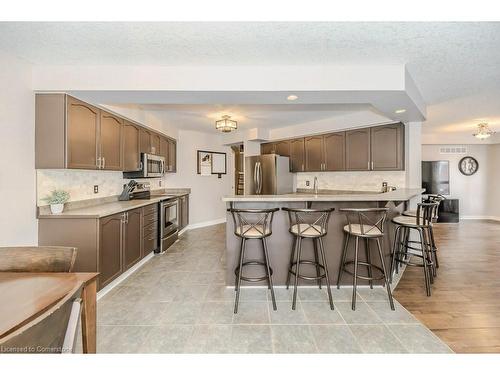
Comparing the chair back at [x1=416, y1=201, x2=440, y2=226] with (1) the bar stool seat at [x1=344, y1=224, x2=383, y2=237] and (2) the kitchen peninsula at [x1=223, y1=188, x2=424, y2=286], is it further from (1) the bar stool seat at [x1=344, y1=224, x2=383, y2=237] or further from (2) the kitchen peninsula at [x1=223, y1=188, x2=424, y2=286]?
(1) the bar stool seat at [x1=344, y1=224, x2=383, y2=237]

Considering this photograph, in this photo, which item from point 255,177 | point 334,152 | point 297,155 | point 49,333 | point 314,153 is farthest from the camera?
point 255,177

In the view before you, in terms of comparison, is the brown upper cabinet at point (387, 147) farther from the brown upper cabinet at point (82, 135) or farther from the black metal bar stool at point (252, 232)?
the brown upper cabinet at point (82, 135)

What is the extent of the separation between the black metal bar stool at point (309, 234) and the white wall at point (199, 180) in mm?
3687

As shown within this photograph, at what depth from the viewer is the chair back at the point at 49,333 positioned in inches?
23.9

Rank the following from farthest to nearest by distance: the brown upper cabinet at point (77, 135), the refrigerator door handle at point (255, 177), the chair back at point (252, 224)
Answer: the refrigerator door handle at point (255, 177), the brown upper cabinet at point (77, 135), the chair back at point (252, 224)

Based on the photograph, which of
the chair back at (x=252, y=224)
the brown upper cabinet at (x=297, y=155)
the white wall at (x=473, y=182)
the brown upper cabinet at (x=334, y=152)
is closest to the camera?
the chair back at (x=252, y=224)

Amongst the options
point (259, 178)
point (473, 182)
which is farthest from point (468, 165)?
point (259, 178)

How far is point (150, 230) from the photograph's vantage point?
362 cm

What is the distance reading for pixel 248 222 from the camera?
8.56 feet

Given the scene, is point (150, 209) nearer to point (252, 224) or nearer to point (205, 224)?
point (252, 224)

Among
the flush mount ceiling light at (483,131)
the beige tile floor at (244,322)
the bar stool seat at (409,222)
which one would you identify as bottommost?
the beige tile floor at (244,322)

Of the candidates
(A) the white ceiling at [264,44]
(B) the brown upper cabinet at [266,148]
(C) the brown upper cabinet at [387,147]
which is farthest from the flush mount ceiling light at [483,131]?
(B) the brown upper cabinet at [266,148]

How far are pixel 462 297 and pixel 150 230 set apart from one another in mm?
3927

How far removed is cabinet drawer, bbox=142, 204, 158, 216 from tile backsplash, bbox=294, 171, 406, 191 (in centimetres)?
326
